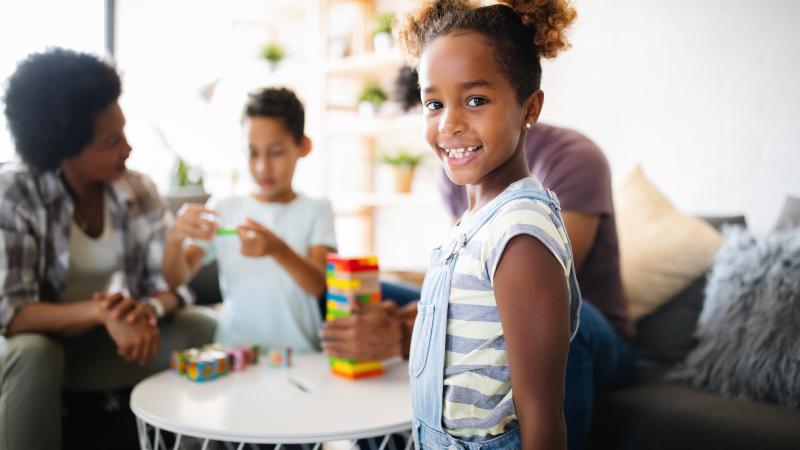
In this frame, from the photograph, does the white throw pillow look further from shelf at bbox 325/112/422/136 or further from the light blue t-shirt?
shelf at bbox 325/112/422/136

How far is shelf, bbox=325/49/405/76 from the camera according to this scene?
10.6ft

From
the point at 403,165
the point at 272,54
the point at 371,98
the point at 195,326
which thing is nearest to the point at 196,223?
the point at 195,326

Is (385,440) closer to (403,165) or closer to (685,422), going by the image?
(685,422)

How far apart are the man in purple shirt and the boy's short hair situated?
0.44 metres

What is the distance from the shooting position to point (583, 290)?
1.50 metres

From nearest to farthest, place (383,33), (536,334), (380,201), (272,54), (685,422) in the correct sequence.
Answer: (536,334) < (685,422) < (383,33) < (380,201) < (272,54)

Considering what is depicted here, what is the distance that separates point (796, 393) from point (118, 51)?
4.01m

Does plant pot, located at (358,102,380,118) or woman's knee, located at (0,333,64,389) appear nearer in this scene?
woman's knee, located at (0,333,64,389)

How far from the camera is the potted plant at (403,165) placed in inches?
128

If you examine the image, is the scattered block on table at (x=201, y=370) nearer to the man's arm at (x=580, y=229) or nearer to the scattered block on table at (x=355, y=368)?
the scattered block on table at (x=355, y=368)

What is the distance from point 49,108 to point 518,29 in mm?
1236

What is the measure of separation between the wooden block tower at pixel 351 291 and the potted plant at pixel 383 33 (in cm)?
216

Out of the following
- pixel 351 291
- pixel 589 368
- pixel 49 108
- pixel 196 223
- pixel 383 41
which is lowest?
pixel 589 368

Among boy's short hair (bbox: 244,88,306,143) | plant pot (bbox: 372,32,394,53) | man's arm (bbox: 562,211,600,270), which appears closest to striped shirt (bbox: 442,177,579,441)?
man's arm (bbox: 562,211,600,270)
